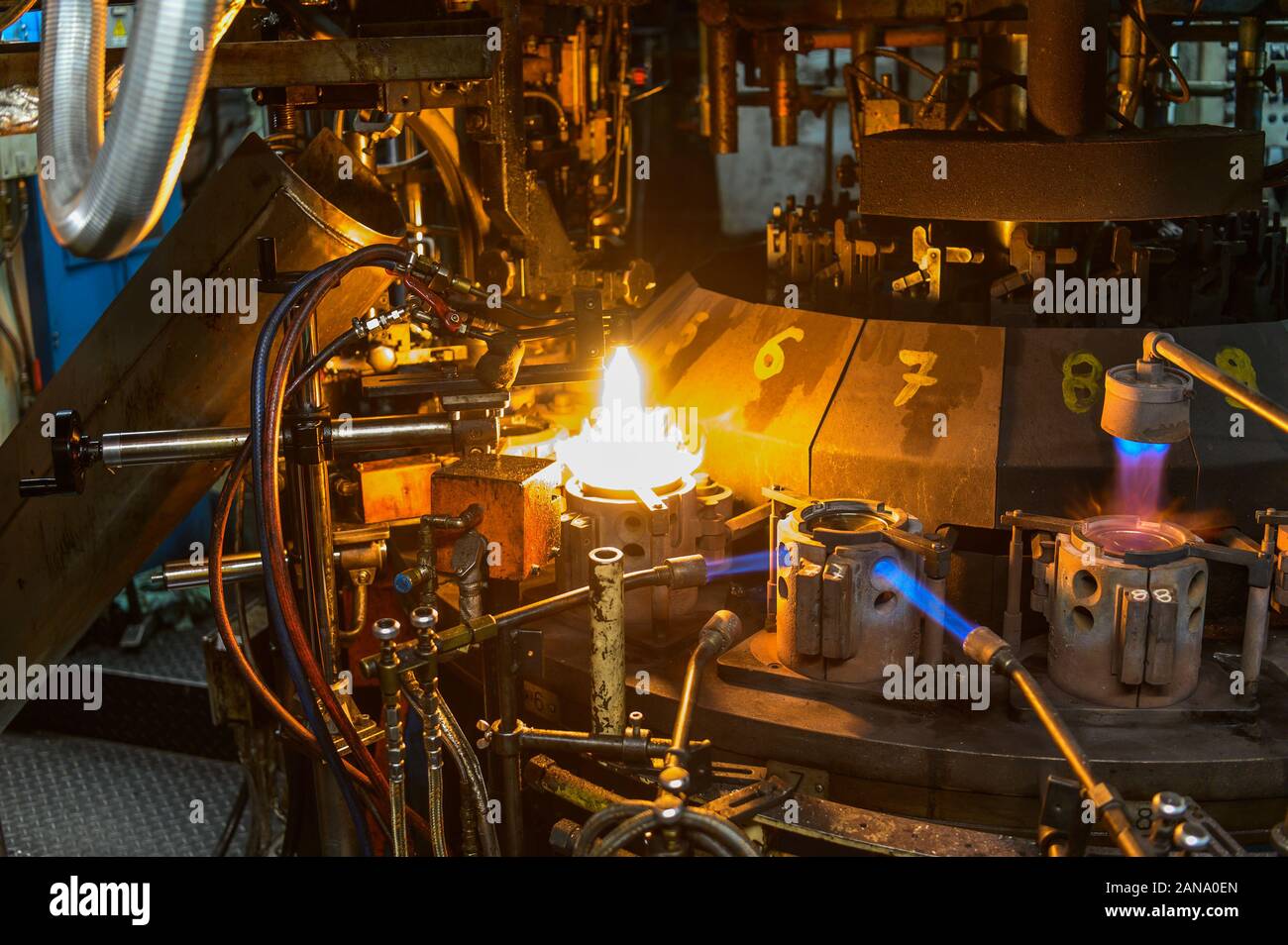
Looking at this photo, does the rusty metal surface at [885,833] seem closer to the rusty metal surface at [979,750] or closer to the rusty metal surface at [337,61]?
the rusty metal surface at [979,750]

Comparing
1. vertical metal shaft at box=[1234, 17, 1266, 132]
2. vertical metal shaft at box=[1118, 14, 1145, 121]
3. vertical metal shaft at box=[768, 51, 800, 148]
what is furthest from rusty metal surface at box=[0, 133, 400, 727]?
vertical metal shaft at box=[1234, 17, 1266, 132]

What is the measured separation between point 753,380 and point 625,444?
0.50 metres

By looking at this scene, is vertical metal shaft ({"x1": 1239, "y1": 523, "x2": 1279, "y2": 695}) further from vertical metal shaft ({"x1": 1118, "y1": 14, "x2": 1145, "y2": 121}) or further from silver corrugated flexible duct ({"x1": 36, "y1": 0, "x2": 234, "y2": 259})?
silver corrugated flexible duct ({"x1": 36, "y1": 0, "x2": 234, "y2": 259})

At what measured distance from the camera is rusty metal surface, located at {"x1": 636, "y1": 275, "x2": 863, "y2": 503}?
11.7ft

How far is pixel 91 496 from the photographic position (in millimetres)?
3379

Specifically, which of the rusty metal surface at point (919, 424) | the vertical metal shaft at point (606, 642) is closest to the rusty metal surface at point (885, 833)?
the vertical metal shaft at point (606, 642)

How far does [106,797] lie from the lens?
502 cm

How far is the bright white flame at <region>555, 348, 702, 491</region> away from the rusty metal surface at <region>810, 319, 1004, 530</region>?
1.22 feet

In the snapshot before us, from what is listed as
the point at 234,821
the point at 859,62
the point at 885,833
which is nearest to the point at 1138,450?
the point at 885,833

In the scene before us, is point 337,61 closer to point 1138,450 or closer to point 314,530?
point 314,530

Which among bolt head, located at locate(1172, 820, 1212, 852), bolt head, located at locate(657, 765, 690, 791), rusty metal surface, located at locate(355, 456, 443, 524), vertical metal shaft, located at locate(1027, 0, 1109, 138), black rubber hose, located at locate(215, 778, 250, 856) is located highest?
vertical metal shaft, located at locate(1027, 0, 1109, 138)

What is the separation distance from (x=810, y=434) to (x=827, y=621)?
2.28ft

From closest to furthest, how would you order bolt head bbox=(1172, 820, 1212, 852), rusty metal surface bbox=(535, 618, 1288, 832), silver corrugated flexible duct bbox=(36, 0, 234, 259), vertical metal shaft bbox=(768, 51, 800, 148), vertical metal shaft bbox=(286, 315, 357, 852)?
1. silver corrugated flexible duct bbox=(36, 0, 234, 259)
2. bolt head bbox=(1172, 820, 1212, 852)
3. rusty metal surface bbox=(535, 618, 1288, 832)
4. vertical metal shaft bbox=(286, 315, 357, 852)
5. vertical metal shaft bbox=(768, 51, 800, 148)
